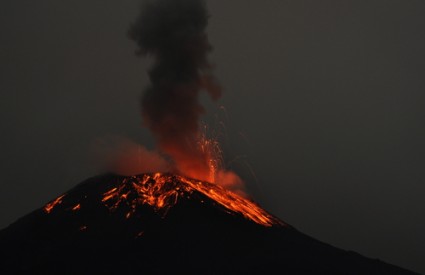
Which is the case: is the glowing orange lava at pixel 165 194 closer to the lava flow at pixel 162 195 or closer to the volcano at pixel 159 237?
the lava flow at pixel 162 195

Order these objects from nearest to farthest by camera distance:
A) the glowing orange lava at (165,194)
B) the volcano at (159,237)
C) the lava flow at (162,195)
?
the volcano at (159,237)
the lava flow at (162,195)
the glowing orange lava at (165,194)

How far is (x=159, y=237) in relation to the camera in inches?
2687

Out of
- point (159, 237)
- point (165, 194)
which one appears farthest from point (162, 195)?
point (159, 237)

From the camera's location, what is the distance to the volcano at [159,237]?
63.0 metres

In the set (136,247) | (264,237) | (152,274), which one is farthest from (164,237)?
(264,237)

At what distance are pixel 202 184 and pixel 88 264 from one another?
23.4 m

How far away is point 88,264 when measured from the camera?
6238 cm

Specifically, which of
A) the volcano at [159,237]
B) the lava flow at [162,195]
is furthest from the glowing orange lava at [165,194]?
the volcano at [159,237]

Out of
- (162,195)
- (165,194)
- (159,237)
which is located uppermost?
(165,194)

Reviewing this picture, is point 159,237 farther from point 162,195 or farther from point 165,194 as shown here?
point 165,194

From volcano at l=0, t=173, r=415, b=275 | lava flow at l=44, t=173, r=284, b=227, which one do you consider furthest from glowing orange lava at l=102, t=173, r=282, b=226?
volcano at l=0, t=173, r=415, b=275

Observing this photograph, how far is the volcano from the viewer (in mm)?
63031

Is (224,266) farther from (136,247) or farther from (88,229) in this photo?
(88,229)

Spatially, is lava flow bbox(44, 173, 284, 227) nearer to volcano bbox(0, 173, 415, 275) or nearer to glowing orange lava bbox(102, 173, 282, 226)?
glowing orange lava bbox(102, 173, 282, 226)
